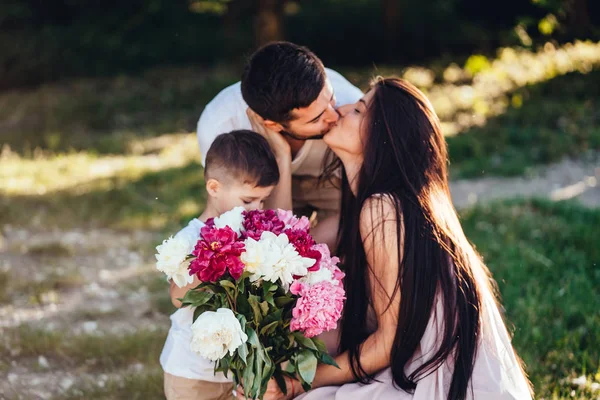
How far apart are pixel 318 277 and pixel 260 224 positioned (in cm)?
29

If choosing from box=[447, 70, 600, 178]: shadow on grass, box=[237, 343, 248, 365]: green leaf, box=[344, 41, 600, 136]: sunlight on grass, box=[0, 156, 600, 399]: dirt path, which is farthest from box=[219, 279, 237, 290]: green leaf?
box=[344, 41, 600, 136]: sunlight on grass

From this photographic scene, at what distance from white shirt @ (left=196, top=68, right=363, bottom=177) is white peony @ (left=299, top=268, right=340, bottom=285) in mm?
1291

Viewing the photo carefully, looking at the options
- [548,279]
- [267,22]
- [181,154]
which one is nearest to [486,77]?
[267,22]

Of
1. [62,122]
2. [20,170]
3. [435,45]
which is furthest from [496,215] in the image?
[435,45]

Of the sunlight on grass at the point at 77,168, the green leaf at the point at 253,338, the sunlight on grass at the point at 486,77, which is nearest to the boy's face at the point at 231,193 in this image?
the green leaf at the point at 253,338

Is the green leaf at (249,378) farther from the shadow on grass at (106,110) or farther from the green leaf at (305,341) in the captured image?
the shadow on grass at (106,110)

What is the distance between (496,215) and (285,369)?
12.5 feet

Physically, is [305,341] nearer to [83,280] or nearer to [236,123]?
[236,123]

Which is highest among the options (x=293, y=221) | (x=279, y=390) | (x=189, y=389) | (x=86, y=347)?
(x=293, y=221)

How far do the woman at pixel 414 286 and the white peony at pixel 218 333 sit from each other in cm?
50

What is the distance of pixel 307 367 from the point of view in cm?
281

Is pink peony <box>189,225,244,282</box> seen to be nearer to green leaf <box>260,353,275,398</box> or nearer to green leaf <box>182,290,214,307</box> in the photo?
green leaf <box>182,290,214,307</box>

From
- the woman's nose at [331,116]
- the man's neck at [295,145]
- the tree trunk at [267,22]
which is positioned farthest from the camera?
the tree trunk at [267,22]

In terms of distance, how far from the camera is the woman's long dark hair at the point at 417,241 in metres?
2.87
